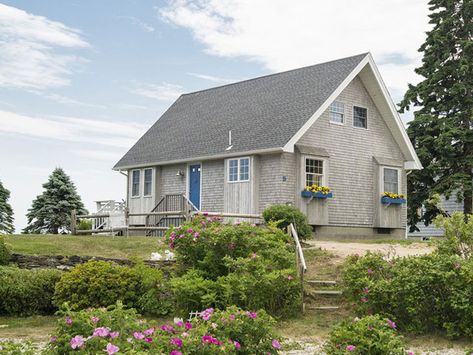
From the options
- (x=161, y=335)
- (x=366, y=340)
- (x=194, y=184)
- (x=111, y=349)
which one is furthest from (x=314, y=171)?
(x=111, y=349)

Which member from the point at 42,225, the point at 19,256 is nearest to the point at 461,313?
the point at 19,256

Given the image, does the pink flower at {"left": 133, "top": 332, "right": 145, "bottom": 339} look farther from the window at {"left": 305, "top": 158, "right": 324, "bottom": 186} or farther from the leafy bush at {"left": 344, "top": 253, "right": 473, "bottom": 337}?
the window at {"left": 305, "top": 158, "right": 324, "bottom": 186}

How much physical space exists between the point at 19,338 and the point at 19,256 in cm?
589

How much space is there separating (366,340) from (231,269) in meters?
6.12

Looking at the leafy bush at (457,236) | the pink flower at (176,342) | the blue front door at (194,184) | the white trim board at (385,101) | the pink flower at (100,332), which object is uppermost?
the white trim board at (385,101)

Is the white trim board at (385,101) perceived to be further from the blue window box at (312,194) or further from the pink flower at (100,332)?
the pink flower at (100,332)

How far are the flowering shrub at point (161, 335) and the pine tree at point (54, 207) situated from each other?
3066 centimetres

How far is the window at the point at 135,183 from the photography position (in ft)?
99.1

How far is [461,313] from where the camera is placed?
10.6 m

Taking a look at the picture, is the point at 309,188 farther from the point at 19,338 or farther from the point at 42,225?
the point at 42,225

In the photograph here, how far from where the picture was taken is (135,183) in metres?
30.5

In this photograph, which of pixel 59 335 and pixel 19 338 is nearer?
pixel 59 335

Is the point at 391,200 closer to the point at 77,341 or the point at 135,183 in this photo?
the point at 135,183

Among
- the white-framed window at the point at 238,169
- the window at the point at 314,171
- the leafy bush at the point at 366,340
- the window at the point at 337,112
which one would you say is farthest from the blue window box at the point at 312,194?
the leafy bush at the point at 366,340
